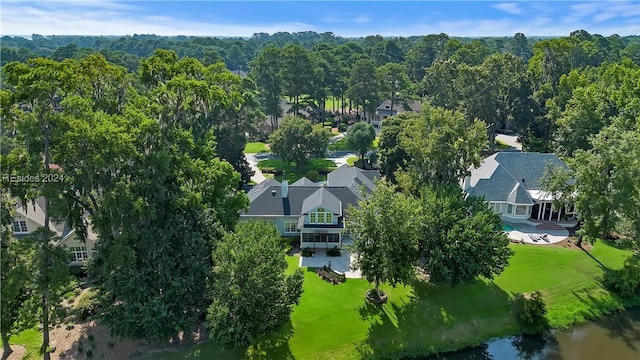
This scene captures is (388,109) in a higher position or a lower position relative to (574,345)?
higher

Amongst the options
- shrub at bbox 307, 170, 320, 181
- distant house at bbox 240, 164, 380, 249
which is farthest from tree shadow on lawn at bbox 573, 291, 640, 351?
shrub at bbox 307, 170, 320, 181

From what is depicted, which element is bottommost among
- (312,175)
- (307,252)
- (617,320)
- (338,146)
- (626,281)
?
(617,320)

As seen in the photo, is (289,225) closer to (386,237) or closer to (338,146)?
(386,237)

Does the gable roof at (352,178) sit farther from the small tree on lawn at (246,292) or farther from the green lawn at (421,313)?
the small tree on lawn at (246,292)

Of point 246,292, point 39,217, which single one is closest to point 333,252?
point 246,292

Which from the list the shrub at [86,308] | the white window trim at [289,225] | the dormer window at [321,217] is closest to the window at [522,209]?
the dormer window at [321,217]

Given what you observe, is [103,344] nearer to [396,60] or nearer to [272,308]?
[272,308]

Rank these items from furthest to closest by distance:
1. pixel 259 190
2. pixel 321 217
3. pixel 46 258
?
pixel 259 190 → pixel 321 217 → pixel 46 258
